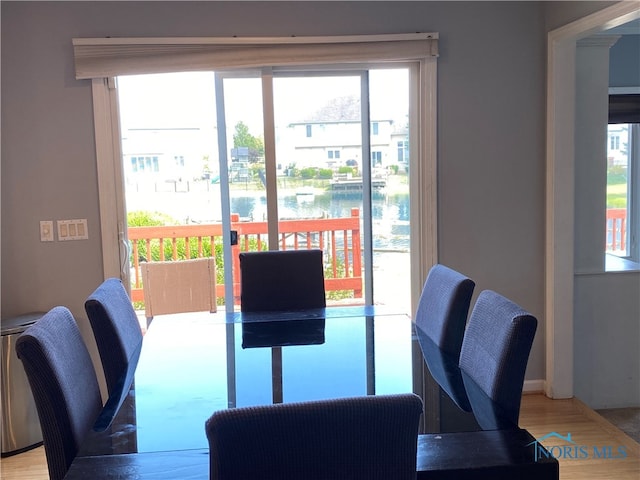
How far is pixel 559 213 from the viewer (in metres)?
3.47

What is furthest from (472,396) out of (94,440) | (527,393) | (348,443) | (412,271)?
(527,393)

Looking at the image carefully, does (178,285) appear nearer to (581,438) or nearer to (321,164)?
(321,164)

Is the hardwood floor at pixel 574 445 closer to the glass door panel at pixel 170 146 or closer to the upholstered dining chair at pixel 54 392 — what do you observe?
the glass door panel at pixel 170 146

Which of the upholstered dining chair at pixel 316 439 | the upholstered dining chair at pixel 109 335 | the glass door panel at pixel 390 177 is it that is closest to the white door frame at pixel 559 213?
the glass door panel at pixel 390 177

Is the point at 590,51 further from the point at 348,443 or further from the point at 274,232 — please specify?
the point at 348,443

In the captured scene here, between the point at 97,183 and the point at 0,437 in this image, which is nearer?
the point at 0,437

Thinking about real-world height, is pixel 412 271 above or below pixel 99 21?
below

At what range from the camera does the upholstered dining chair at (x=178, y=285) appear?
3334mm

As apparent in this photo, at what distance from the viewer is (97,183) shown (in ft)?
11.0

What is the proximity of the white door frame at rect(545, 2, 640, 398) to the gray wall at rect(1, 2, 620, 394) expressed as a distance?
8cm

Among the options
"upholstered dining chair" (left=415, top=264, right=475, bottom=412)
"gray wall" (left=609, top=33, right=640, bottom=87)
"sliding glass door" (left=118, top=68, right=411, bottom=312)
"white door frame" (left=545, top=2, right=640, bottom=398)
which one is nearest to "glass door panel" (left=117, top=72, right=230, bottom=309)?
"sliding glass door" (left=118, top=68, right=411, bottom=312)

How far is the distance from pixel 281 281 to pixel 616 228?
3.12 m

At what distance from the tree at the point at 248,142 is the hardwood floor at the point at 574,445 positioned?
1.95 m

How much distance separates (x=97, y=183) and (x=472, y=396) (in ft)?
8.22
